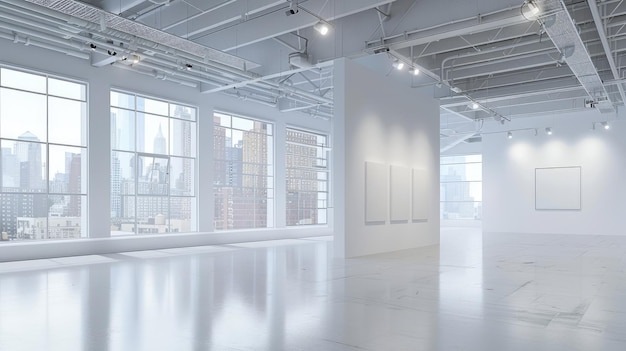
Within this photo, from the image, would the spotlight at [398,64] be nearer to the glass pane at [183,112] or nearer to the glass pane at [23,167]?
the glass pane at [183,112]

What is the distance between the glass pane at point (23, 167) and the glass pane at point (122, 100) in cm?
243

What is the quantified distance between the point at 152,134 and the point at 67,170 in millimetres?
2920

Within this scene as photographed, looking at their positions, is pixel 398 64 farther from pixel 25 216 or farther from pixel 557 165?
pixel 557 165

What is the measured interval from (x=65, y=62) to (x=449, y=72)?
11062 mm

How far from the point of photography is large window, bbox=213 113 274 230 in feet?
57.0

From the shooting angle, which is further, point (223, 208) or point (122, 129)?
point (223, 208)

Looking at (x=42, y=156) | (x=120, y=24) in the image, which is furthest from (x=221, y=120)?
(x=120, y=24)

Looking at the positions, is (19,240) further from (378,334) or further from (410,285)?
(378,334)

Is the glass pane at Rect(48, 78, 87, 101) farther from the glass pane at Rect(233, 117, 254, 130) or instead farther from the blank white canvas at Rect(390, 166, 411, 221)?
the blank white canvas at Rect(390, 166, 411, 221)

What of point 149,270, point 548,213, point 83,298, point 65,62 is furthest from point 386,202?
point 548,213

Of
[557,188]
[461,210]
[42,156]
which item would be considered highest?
[42,156]

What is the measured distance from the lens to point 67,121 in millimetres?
12953

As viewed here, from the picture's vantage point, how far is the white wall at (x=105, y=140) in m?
11.9

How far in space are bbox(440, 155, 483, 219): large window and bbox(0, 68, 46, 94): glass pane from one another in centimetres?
2456
